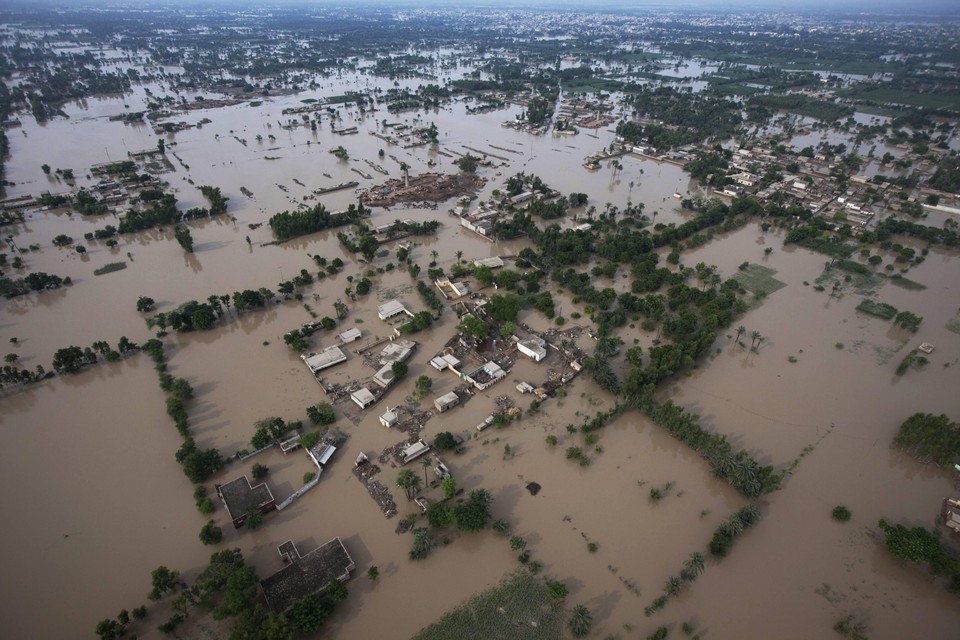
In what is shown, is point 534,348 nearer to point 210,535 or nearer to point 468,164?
point 210,535

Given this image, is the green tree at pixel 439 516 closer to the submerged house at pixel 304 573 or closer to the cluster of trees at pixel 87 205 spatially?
the submerged house at pixel 304 573

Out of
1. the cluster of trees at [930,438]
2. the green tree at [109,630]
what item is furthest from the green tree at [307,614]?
the cluster of trees at [930,438]

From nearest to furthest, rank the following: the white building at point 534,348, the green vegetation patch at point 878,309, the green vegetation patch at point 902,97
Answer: the white building at point 534,348, the green vegetation patch at point 878,309, the green vegetation patch at point 902,97

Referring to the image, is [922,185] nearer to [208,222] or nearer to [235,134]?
[208,222]

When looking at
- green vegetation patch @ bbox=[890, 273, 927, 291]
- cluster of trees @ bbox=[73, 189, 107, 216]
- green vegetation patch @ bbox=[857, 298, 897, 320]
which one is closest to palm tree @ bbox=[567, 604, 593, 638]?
green vegetation patch @ bbox=[857, 298, 897, 320]

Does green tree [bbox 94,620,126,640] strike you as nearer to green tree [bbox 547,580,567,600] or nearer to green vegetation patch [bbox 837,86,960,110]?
green tree [bbox 547,580,567,600]

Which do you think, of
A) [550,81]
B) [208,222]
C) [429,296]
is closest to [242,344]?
[429,296]
